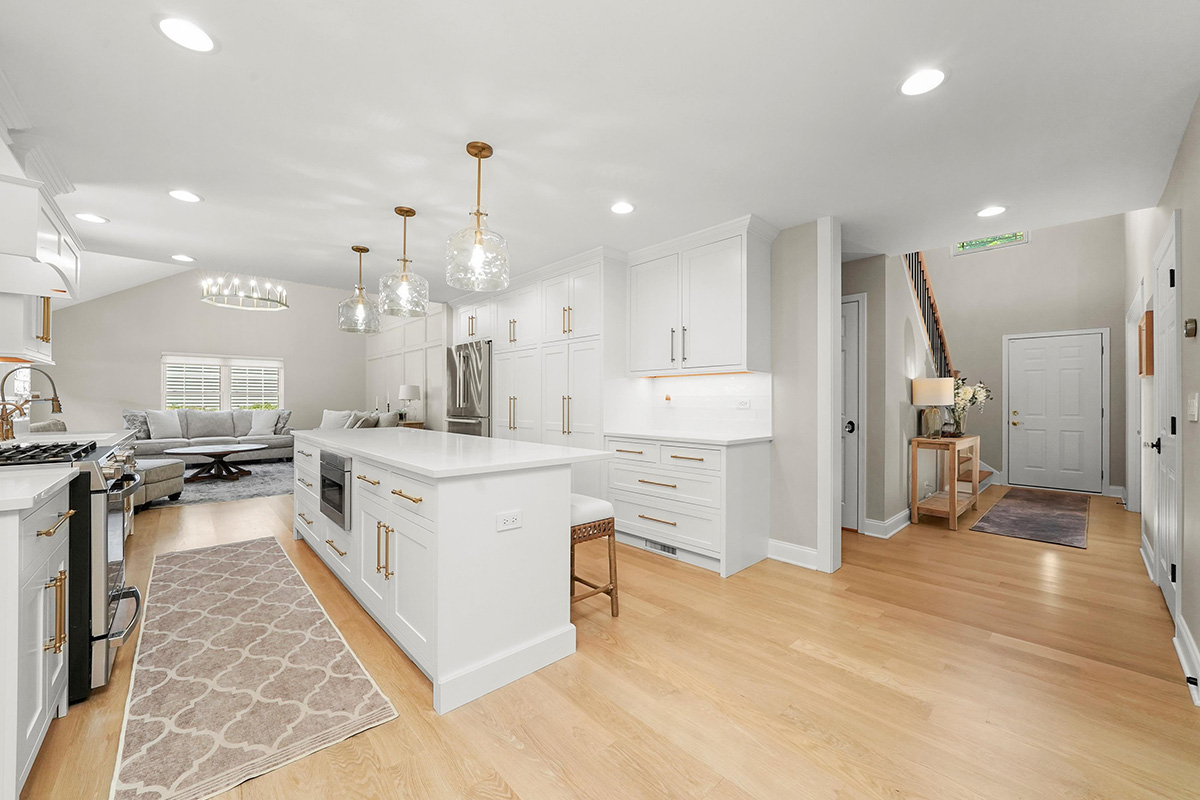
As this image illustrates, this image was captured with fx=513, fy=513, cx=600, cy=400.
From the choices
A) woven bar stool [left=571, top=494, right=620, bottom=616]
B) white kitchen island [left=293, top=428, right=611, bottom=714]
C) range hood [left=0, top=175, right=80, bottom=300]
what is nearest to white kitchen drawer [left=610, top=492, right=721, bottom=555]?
woven bar stool [left=571, top=494, right=620, bottom=616]

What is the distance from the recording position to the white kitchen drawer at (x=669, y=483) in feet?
10.9

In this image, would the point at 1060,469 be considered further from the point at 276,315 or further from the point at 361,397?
the point at 276,315

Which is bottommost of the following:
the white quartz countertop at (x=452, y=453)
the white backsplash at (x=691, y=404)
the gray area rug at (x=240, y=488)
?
the gray area rug at (x=240, y=488)

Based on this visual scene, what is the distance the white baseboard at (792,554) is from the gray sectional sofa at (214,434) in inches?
274

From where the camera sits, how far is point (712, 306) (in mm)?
3643

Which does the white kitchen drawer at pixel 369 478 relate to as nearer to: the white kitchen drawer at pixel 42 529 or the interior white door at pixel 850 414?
the white kitchen drawer at pixel 42 529

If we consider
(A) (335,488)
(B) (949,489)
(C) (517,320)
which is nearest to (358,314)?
(A) (335,488)

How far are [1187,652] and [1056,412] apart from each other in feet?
17.6

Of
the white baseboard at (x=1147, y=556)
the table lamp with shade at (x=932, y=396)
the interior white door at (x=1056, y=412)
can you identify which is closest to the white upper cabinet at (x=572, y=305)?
the table lamp with shade at (x=932, y=396)

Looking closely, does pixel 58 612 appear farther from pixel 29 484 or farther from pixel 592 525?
pixel 592 525

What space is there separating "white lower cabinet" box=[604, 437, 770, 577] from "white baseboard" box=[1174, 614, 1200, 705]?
6.36 feet

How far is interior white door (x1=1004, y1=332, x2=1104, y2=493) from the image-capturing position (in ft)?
19.9

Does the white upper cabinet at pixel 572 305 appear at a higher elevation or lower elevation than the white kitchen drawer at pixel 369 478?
higher

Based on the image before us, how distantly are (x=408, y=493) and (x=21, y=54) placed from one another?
204 cm
